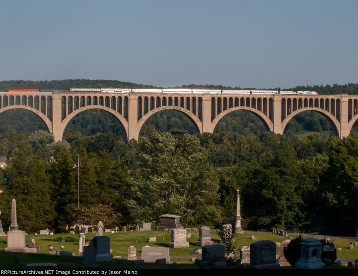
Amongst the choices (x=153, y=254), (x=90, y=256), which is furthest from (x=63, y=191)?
(x=90, y=256)

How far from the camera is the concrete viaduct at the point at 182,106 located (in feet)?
389

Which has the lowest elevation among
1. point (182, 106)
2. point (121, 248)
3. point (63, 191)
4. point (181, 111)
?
point (121, 248)

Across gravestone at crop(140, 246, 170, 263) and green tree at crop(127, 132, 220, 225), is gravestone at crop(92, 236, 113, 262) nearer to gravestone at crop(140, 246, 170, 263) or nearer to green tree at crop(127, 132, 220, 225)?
gravestone at crop(140, 246, 170, 263)

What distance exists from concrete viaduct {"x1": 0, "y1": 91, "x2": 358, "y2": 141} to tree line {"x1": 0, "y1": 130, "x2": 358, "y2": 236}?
5653 centimetres

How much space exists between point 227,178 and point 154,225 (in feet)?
55.1

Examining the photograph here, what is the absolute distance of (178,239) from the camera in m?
37.7

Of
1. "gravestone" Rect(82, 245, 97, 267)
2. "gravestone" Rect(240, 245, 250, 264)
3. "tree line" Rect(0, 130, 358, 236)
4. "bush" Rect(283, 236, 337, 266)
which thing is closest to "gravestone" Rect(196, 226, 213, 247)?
"gravestone" Rect(240, 245, 250, 264)

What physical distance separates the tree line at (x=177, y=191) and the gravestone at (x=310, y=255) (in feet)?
87.1

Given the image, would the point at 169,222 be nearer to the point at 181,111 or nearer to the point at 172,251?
the point at 172,251

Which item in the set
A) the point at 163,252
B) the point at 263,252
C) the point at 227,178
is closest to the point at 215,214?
the point at 227,178

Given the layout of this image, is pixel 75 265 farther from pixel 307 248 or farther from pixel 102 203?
pixel 102 203

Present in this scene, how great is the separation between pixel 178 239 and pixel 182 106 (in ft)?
285

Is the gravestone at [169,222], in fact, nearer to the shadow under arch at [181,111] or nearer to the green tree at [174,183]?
the green tree at [174,183]

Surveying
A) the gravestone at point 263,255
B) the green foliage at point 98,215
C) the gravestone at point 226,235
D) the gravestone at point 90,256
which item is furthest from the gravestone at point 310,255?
the green foliage at point 98,215
